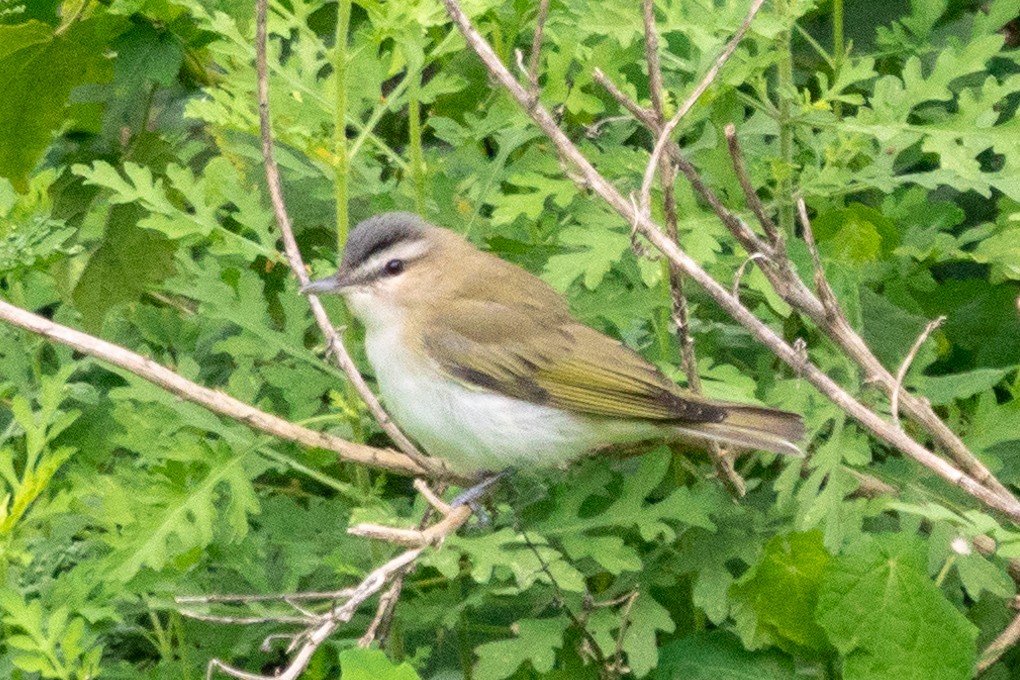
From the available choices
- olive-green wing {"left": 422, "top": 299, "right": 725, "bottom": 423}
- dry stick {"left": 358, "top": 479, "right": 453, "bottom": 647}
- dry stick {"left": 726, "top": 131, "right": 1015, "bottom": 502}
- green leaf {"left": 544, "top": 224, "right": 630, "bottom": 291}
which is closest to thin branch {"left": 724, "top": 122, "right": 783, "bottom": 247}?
dry stick {"left": 726, "top": 131, "right": 1015, "bottom": 502}

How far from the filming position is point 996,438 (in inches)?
122

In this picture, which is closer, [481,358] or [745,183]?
[745,183]

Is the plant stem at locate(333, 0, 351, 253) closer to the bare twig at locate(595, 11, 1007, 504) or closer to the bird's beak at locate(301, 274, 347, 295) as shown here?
the bird's beak at locate(301, 274, 347, 295)

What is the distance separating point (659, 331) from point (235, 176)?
978 millimetres

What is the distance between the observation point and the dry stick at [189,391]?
9.09ft

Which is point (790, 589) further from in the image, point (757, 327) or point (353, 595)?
point (353, 595)

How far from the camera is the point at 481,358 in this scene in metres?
3.42

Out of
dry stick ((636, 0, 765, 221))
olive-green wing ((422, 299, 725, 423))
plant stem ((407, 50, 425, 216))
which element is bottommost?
olive-green wing ((422, 299, 725, 423))

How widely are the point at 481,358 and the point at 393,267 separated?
0.90 feet

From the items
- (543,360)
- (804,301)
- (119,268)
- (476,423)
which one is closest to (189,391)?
(476,423)

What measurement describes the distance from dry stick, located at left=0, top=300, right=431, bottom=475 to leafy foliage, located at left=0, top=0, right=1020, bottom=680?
12 cm

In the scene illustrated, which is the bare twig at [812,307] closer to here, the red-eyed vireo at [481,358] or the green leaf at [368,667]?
the red-eyed vireo at [481,358]

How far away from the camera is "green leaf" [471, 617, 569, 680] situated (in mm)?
3018

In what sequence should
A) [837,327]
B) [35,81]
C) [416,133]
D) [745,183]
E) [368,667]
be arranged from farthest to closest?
[35,81], [416,133], [745,183], [837,327], [368,667]
